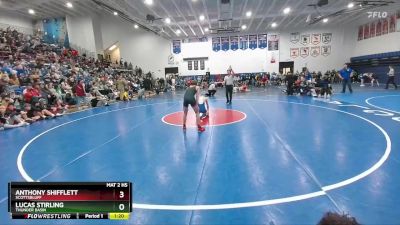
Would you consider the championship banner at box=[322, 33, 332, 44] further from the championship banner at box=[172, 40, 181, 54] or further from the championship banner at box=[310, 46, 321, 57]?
the championship banner at box=[172, 40, 181, 54]

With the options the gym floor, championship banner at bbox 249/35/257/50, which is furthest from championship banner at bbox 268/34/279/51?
the gym floor

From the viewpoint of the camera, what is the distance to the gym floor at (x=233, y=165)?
3.29 metres

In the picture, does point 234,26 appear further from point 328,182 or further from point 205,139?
point 328,182

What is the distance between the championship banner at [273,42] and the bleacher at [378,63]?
7731mm

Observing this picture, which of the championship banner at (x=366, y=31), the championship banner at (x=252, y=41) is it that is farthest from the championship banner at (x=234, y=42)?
the championship banner at (x=366, y=31)

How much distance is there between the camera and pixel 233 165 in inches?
190

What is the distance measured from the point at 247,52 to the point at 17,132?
24.6m

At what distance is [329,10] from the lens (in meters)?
19.6

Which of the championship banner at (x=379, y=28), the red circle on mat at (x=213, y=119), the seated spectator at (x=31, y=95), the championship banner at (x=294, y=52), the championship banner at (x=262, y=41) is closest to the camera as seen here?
the red circle on mat at (x=213, y=119)

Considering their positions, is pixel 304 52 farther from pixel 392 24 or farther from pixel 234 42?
pixel 392 24

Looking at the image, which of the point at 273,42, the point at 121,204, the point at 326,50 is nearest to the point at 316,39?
the point at 326,50
